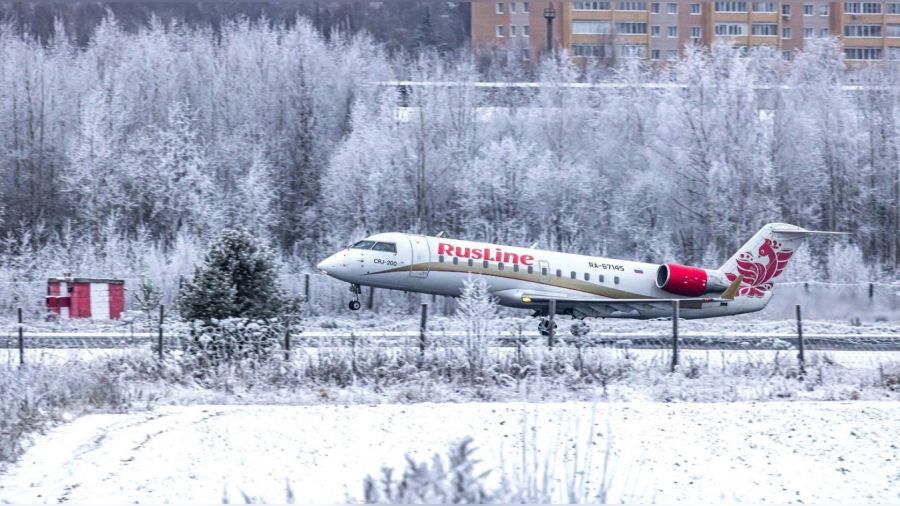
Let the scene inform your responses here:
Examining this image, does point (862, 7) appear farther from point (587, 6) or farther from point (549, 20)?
point (549, 20)

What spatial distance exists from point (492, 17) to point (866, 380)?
2590 inches

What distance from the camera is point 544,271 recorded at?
30031 millimetres

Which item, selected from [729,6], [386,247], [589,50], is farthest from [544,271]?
[729,6]

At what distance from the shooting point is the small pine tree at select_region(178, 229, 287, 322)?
19.2 metres

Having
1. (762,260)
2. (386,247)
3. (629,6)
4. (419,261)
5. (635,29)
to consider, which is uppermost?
(629,6)

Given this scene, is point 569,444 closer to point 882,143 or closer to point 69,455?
point 69,455

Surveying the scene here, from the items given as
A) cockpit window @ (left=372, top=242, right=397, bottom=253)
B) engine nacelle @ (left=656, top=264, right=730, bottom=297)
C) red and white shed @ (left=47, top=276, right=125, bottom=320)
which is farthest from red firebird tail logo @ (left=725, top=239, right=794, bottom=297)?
red and white shed @ (left=47, top=276, right=125, bottom=320)

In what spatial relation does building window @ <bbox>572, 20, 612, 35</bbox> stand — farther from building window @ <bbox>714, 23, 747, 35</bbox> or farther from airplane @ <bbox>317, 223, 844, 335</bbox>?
airplane @ <bbox>317, 223, 844, 335</bbox>

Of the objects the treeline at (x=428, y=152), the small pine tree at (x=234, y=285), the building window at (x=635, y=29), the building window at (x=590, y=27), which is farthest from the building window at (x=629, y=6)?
the small pine tree at (x=234, y=285)

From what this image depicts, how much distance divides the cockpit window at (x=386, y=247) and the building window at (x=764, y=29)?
55368 mm

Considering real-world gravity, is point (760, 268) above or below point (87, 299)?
above

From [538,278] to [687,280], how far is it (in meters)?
4.32

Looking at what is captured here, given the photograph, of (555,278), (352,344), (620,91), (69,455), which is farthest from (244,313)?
(620,91)

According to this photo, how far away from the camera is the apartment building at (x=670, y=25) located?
255ft
